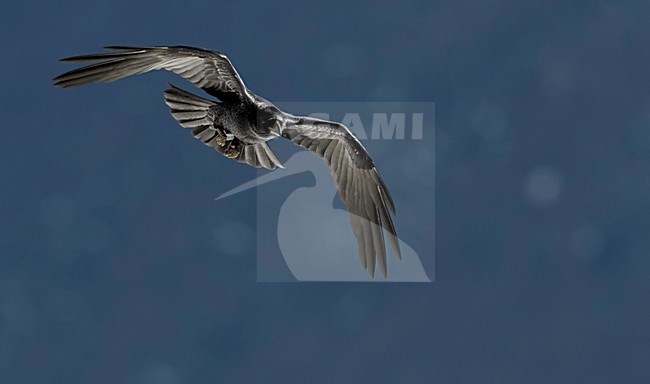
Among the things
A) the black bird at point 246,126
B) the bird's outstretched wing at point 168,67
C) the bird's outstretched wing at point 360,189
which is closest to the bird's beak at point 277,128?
the black bird at point 246,126

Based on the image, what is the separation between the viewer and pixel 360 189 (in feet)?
72.9

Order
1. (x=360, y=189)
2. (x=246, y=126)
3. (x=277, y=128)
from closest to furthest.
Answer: (x=277, y=128), (x=246, y=126), (x=360, y=189)

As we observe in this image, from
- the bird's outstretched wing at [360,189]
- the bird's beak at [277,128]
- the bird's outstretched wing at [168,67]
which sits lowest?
the bird's outstretched wing at [360,189]

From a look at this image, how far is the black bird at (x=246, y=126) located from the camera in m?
18.8

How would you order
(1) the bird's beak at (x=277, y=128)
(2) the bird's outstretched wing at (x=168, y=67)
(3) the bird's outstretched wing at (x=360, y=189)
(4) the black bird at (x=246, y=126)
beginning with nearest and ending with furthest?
(2) the bird's outstretched wing at (x=168, y=67) → (4) the black bird at (x=246, y=126) → (1) the bird's beak at (x=277, y=128) → (3) the bird's outstretched wing at (x=360, y=189)

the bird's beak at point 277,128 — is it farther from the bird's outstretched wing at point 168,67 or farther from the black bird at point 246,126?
the bird's outstretched wing at point 168,67

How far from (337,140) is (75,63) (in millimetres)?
5842

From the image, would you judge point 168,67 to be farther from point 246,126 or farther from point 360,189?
point 360,189

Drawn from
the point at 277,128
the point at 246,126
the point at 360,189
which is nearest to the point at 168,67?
the point at 246,126

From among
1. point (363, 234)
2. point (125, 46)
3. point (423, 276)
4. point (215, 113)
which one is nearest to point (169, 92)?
point (215, 113)

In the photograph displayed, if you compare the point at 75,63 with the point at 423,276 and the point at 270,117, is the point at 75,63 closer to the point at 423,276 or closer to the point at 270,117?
the point at 270,117

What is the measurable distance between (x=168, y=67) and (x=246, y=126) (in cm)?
178

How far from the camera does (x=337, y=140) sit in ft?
71.7

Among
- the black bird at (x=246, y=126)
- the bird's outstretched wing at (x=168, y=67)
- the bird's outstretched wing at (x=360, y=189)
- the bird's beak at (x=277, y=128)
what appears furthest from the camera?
the bird's outstretched wing at (x=360, y=189)
